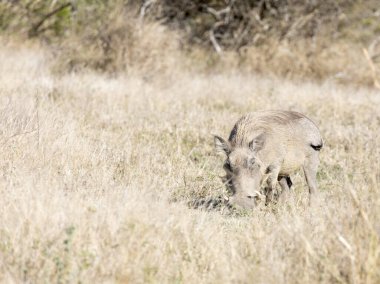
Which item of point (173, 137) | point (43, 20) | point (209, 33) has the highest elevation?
point (173, 137)

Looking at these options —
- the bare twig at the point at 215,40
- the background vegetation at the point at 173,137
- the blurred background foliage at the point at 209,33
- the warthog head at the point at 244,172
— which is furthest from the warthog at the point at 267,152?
the bare twig at the point at 215,40

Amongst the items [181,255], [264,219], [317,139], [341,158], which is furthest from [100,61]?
[181,255]

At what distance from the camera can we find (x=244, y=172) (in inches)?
201

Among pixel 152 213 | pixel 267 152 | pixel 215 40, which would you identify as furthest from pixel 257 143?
pixel 215 40

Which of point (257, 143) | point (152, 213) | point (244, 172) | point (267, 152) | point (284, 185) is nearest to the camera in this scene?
point (152, 213)

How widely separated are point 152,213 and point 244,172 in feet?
4.67

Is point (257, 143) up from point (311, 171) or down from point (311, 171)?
up

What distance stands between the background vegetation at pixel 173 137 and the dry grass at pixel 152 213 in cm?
1

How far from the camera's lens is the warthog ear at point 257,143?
5.28m

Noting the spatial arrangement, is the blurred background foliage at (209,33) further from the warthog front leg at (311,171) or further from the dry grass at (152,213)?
the warthog front leg at (311,171)

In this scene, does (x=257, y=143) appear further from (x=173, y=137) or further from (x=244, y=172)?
(x=173, y=137)

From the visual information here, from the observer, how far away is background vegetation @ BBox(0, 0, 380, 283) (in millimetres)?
3570

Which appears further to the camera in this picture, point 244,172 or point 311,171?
point 311,171

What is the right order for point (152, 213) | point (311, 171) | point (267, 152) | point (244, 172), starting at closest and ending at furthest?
point (152, 213) < point (244, 172) < point (267, 152) < point (311, 171)
